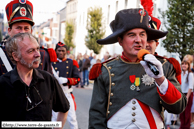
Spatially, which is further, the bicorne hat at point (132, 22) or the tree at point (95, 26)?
the tree at point (95, 26)

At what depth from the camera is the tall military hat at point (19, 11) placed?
436 centimetres

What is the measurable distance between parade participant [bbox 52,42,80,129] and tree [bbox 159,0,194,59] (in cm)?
721

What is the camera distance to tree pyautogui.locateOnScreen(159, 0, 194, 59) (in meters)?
14.0

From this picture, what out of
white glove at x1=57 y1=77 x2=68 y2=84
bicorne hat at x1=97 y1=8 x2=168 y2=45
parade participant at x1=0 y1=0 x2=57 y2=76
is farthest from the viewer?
white glove at x1=57 y1=77 x2=68 y2=84

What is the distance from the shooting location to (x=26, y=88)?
9.61 feet

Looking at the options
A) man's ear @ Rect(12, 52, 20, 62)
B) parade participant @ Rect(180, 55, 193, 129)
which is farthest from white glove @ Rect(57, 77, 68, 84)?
man's ear @ Rect(12, 52, 20, 62)

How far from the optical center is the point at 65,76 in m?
7.81

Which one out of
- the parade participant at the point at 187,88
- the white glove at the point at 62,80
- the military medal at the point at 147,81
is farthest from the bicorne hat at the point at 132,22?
the parade participant at the point at 187,88

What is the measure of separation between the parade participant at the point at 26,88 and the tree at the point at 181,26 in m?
11.5

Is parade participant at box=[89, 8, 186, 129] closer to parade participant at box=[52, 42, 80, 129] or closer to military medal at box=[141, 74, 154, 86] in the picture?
military medal at box=[141, 74, 154, 86]

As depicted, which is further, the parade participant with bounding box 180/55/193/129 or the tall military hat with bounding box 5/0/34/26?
the parade participant with bounding box 180/55/193/129

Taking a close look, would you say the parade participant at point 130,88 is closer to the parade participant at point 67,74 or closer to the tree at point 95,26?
the parade participant at point 67,74

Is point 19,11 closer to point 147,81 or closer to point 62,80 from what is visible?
point 147,81

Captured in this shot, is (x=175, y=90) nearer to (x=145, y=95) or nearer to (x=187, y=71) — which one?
(x=145, y=95)
